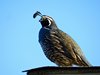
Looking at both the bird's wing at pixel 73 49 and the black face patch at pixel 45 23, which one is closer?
the bird's wing at pixel 73 49

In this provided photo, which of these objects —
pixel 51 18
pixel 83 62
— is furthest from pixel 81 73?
pixel 51 18

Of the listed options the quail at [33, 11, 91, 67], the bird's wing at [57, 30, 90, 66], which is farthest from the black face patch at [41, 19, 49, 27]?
the bird's wing at [57, 30, 90, 66]

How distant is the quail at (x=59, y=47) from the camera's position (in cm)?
863

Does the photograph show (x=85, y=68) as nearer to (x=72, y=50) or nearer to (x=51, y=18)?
(x=72, y=50)

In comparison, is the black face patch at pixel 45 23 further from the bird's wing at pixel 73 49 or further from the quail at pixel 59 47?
the bird's wing at pixel 73 49

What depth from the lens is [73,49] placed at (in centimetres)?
892

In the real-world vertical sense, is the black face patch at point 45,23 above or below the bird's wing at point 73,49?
above

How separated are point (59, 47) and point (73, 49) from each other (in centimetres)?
34

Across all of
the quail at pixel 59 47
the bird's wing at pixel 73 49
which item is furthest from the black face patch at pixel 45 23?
the bird's wing at pixel 73 49

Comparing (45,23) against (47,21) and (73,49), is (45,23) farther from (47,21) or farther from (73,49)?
(73,49)

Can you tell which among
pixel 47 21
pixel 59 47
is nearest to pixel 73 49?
pixel 59 47

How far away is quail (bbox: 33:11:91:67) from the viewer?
8.63 meters

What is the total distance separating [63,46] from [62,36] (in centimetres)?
35

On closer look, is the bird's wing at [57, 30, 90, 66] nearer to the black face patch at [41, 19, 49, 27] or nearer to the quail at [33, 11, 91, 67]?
the quail at [33, 11, 91, 67]
